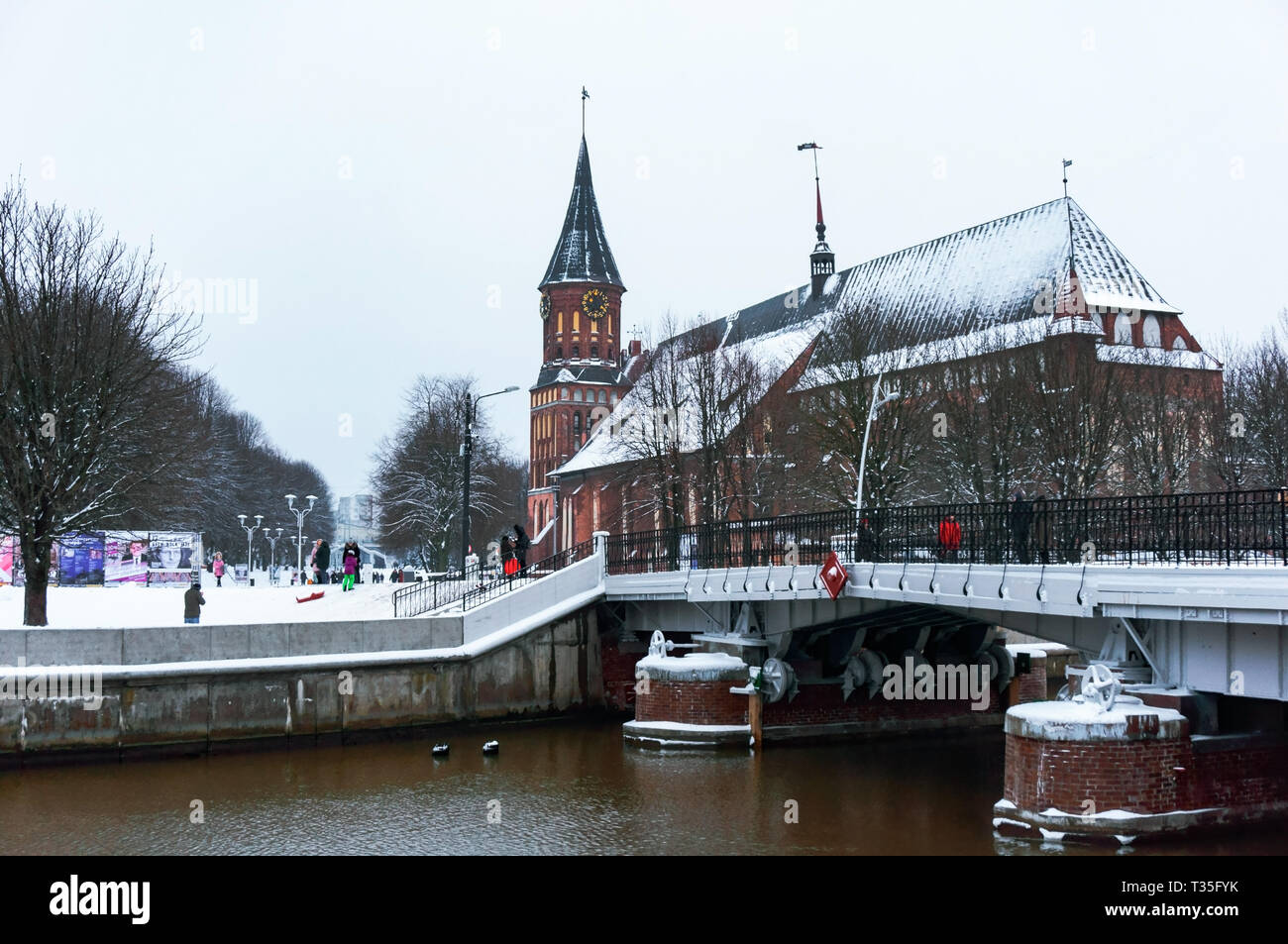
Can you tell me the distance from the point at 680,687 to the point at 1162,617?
12663 millimetres

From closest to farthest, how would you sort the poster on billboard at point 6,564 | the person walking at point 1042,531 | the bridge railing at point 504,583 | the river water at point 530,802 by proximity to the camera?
the river water at point 530,802 → the person walking at point 1042,531 → the bridge railing at point 504,583 → the poster on billboard at point 6,564

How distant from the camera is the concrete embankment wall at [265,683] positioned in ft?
82.5

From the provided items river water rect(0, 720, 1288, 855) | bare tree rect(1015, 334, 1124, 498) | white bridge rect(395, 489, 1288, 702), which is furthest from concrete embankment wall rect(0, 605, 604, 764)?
bare tree rect(1015, 334, 1124, 498)

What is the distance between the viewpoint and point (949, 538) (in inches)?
840

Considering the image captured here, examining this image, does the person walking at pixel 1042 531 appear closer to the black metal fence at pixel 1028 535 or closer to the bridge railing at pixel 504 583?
the black metal fence at pixel 1028 535

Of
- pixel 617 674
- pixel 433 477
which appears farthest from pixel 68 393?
pixel 433 477

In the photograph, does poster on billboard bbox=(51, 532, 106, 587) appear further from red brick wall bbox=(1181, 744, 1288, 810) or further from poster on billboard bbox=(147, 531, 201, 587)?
red brick wall bbox=(1181, 744, 1288, 810)

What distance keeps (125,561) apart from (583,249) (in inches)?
2153

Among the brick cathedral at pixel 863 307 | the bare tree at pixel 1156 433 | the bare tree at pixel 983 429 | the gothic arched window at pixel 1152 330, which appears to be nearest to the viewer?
the bare tree at pixel 983 429

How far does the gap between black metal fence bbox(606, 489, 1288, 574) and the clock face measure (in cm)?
6478

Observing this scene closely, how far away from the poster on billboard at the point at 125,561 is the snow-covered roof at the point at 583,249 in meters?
52.4

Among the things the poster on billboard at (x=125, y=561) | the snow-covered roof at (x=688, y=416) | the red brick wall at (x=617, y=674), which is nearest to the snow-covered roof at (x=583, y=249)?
the snow-covered roof at (x=688, y=416)

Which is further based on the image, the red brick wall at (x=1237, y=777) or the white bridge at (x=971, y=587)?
the red brick wall at (x=1237, y=777)
